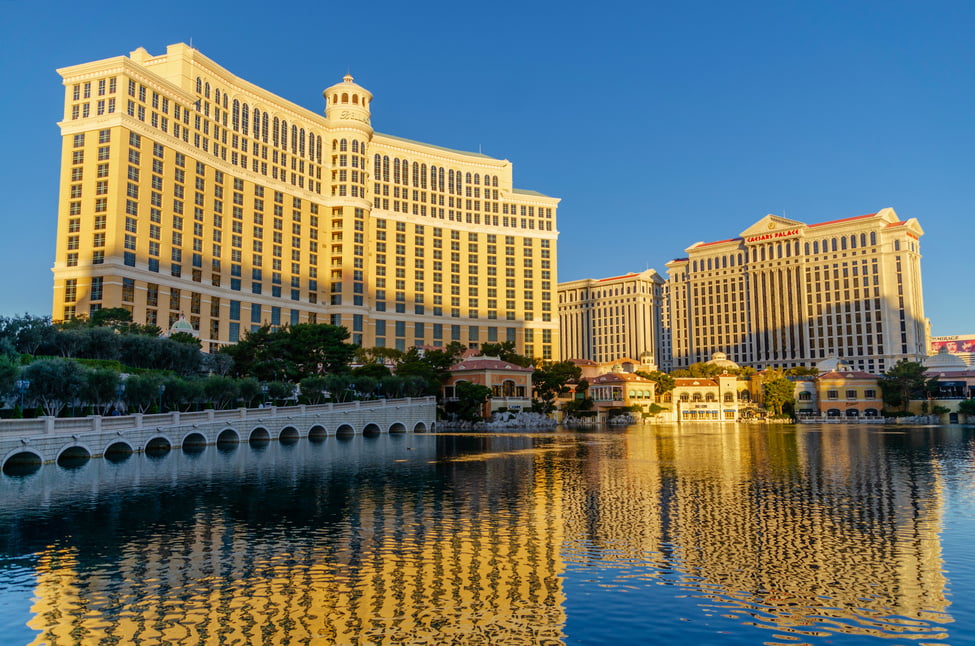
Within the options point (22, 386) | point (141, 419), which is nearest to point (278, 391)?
point (141, 419)

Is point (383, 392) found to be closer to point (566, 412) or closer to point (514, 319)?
point (566, 412)

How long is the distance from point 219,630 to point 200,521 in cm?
1433

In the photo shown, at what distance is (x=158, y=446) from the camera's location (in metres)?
63.0

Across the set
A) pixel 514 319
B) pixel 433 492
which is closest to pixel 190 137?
pixel 514 319

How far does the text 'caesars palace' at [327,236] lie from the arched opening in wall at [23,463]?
203 feet

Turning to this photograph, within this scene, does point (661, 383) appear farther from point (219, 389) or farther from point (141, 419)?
point (141, 419)

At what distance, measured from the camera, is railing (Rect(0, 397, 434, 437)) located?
45.8 metres

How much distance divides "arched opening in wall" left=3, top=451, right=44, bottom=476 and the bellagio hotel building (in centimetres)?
6177

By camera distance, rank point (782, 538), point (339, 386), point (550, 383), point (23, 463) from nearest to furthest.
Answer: point (782, 538) → point (23, 463) → point (339, 386) → point (550, 383)

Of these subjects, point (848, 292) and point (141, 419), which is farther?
point (848, 292)

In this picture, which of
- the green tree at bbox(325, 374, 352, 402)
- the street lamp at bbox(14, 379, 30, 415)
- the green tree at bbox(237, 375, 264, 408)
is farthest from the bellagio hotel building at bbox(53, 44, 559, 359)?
the street lamp at bbox(14, 379, 30, 415)

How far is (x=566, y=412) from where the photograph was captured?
137625mm

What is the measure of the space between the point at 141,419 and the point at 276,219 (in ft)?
293

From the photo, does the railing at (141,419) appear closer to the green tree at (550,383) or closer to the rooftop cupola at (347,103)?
the green tree at (550,383)
